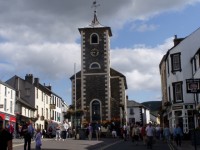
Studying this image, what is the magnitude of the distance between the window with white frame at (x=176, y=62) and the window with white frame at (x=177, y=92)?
1574 mm

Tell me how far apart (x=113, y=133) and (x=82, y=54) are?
744 inches

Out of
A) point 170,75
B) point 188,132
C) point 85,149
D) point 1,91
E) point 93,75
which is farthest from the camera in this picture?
point 93,75

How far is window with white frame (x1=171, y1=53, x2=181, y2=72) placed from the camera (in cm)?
3884

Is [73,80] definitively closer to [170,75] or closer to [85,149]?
[170,75]

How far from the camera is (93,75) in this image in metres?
57.9

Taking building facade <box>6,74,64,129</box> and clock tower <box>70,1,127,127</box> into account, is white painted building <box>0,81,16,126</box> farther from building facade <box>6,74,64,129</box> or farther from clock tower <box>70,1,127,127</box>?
clock tower <box>70,1,127,127</box>

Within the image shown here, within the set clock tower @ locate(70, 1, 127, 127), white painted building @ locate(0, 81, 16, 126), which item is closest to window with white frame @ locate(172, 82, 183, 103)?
clock tower @ locate(70, 1, 127, 127)

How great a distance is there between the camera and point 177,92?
38.8 meters

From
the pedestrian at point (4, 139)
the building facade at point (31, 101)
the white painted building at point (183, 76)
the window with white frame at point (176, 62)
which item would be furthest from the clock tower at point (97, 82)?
the pedestrian at point (4, 139)

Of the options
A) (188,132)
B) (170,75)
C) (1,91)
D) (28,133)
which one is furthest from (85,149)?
(1,91)

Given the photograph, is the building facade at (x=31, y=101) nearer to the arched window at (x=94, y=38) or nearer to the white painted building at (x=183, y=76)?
the arched window at (x=94, y=38)

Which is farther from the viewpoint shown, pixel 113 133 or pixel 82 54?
pixel 82 54

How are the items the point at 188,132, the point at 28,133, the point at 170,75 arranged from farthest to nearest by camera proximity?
the point at 170,75, the point at 188,132, the point at 28,133

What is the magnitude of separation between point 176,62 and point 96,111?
67.7 feet
